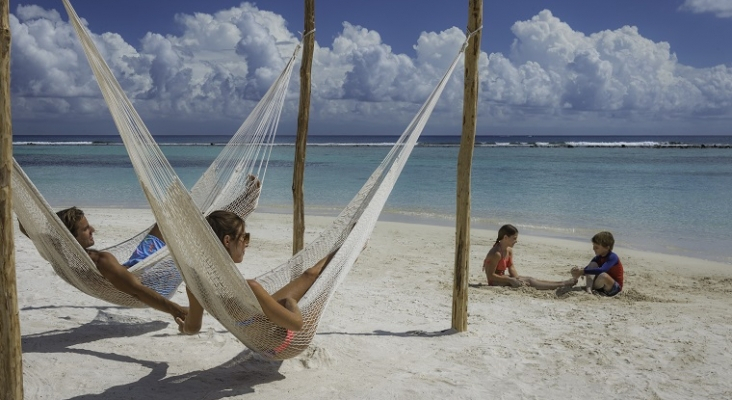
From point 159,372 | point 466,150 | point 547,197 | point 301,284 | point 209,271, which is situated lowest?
point 159,372

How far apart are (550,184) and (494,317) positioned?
10.9 metres

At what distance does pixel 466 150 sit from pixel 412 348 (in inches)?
39.0

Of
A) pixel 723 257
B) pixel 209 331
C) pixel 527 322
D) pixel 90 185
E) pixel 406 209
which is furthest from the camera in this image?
pixel 90 185

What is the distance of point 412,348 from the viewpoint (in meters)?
3.10

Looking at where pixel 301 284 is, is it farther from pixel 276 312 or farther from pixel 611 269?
pixel 611 269

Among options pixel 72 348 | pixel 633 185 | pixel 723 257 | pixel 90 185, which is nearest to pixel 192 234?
pixel 72 348

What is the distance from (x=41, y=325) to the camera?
3.22 m

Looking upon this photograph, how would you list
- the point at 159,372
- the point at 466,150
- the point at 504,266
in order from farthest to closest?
the point at 504,266 < the point at 466,150 < the point at 159,372

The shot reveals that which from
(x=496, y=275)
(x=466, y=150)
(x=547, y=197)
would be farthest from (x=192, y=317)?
(x=547, y=197)

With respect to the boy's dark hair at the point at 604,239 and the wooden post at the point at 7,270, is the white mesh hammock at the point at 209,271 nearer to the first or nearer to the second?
the wooden post at the point at 7,270

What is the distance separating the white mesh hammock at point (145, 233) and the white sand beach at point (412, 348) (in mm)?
308

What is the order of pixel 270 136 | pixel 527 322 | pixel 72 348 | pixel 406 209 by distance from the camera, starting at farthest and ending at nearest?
pixel 406 209 < pixel 270 136 < pixel 527 322 < pixel 72 348

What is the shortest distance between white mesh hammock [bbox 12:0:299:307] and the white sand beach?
0.31 meters

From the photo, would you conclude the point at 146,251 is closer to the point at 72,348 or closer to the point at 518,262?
the point at 72,348
